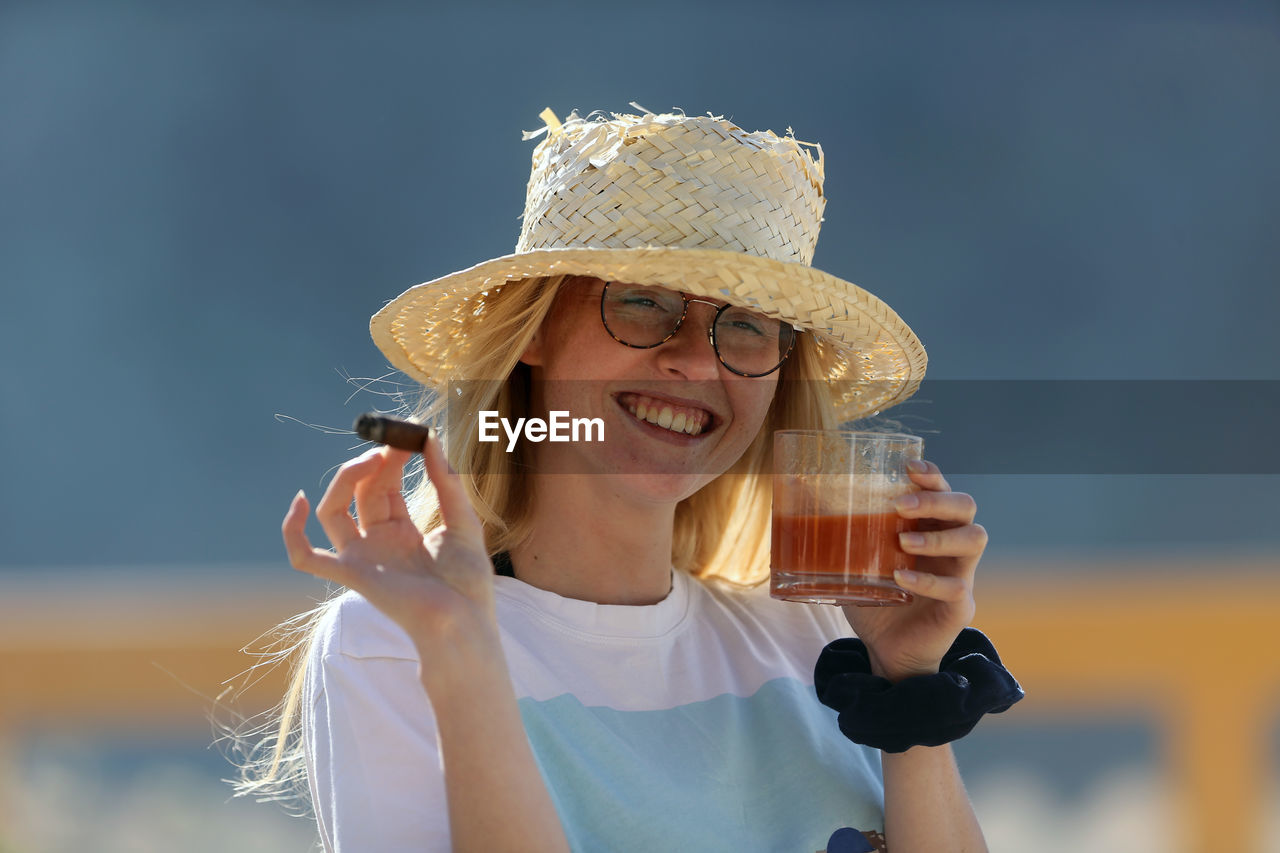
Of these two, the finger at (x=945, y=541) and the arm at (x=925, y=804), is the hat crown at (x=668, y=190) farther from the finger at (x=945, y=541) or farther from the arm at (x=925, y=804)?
the arm at (x=925, y=804)

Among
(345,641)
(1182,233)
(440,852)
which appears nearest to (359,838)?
(440,852)

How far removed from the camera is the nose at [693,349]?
2.35m

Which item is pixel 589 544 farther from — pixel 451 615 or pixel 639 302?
pixel 451 615

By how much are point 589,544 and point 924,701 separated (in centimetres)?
71

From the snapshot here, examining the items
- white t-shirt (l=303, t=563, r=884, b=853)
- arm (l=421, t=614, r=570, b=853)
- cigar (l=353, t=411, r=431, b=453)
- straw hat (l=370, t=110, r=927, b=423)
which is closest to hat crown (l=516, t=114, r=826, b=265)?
straw hat (l=370, t=110, r=927, b=423)

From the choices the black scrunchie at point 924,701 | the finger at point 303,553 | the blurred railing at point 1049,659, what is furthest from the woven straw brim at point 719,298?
the blurred railing at point 1049,659

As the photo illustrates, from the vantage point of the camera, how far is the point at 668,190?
233cm

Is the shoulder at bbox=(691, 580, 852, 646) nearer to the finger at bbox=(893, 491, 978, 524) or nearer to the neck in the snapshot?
the neck

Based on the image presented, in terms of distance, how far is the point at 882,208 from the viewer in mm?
7680

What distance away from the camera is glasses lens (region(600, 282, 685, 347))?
2.37 meters

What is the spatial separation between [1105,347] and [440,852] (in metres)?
6.73

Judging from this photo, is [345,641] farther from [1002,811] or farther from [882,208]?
[882,208]

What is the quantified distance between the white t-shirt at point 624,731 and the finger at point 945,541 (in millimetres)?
530

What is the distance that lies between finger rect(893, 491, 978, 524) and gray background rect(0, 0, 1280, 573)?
4.96 metres
